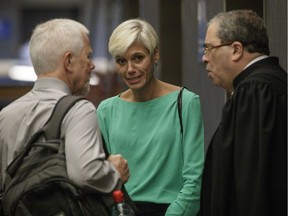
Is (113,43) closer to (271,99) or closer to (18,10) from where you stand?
(271,99)

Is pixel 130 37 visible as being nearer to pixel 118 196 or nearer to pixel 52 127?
pixel 52 127

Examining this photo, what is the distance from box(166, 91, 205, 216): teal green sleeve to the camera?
545 centimetres

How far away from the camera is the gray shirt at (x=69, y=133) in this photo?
4.53 meters

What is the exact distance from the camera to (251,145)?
510cm

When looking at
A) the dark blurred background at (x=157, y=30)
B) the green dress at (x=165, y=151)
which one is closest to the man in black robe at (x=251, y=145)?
the green dress at (x=165, y=151)

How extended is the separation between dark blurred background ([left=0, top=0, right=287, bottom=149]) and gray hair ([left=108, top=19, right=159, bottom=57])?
4.15ft

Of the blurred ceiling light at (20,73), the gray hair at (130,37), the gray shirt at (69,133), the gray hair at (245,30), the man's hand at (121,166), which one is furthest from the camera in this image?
the blurred ceiling light at (20,73)

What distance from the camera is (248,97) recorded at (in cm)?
516

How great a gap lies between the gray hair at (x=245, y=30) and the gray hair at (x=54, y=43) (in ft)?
3.01

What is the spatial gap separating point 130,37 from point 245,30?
612mm

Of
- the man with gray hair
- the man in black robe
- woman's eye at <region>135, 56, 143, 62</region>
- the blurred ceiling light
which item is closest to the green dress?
the man in black robe

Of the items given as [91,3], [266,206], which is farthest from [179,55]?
[266,206]

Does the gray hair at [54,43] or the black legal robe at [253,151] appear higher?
the gray hair at [54,43]

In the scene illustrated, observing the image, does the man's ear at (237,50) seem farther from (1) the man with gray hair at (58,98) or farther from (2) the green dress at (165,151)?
(1) the man with gray hair at (58,98)
